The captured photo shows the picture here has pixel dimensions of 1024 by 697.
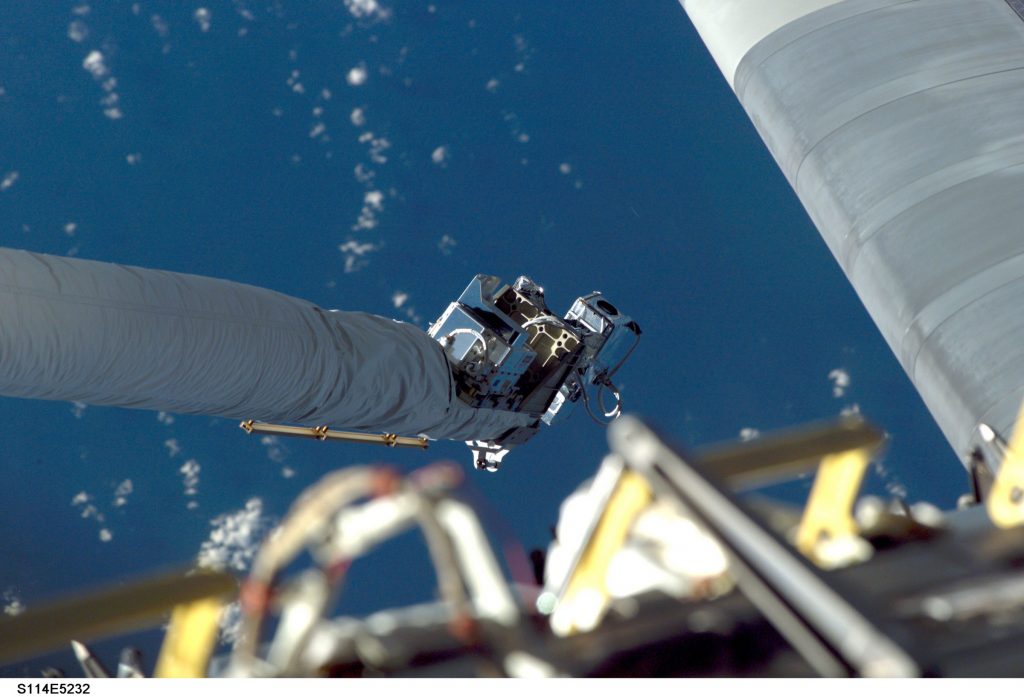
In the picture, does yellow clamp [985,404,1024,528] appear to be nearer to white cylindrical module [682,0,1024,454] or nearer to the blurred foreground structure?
the blurred foreground structure

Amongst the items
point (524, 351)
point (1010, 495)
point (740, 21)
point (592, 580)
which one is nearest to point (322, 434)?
point (524, 351)

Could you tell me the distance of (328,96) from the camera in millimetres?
10727

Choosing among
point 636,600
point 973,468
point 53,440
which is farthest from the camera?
point 53,440

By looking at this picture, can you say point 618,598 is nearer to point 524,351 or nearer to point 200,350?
point 200,350

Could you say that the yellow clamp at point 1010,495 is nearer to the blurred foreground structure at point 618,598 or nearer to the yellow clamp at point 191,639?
the blurred foreground structure at point 618,598

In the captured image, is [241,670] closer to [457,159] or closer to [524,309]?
[524,309]

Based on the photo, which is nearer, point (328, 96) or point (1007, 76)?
point (1007, 76)

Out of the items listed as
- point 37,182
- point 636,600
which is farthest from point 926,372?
point 37,182

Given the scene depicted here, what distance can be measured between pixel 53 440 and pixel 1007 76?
7.81 m

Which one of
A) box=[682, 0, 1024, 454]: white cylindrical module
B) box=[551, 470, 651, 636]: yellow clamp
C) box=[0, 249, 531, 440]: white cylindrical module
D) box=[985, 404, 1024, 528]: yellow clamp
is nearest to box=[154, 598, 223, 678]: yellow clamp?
box=[551, 470, 651, 636]: yellow clamp

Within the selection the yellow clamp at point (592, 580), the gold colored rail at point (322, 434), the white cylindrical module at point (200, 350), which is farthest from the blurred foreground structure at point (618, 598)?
the gold colored rail at point (322, 434)

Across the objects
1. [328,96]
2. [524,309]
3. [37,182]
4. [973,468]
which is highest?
[37,182]

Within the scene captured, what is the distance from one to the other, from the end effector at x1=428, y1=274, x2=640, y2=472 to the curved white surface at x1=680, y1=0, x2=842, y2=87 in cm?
211
